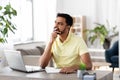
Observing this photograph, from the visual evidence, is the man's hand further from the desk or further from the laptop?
the laptop

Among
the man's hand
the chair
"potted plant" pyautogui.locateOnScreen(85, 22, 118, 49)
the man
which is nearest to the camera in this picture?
the man's hand

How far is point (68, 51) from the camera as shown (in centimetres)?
319

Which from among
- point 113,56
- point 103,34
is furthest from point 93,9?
point 113,56

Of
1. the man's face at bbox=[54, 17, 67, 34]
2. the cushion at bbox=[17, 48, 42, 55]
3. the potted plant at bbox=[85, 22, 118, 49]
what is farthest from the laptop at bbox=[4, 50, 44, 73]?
the potted plant at bbox=[85, 22, 118, 49]

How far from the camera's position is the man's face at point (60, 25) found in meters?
3.17

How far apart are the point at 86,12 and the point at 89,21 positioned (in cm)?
27

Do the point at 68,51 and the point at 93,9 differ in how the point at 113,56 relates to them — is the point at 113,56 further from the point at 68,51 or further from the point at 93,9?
the point at 68,51

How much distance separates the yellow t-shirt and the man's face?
132 mm

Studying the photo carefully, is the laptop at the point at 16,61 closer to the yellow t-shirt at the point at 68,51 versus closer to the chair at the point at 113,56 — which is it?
the yellow t-shirt at the point at 68,51

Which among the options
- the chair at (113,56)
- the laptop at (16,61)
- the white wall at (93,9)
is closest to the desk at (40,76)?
the laptop at (16,61)

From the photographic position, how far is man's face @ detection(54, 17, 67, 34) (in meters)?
3.17

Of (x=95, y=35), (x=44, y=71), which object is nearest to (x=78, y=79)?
(x=44, y=71)

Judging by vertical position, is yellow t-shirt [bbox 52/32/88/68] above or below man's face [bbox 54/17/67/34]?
below

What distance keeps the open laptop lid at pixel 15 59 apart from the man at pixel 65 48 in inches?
14.9
